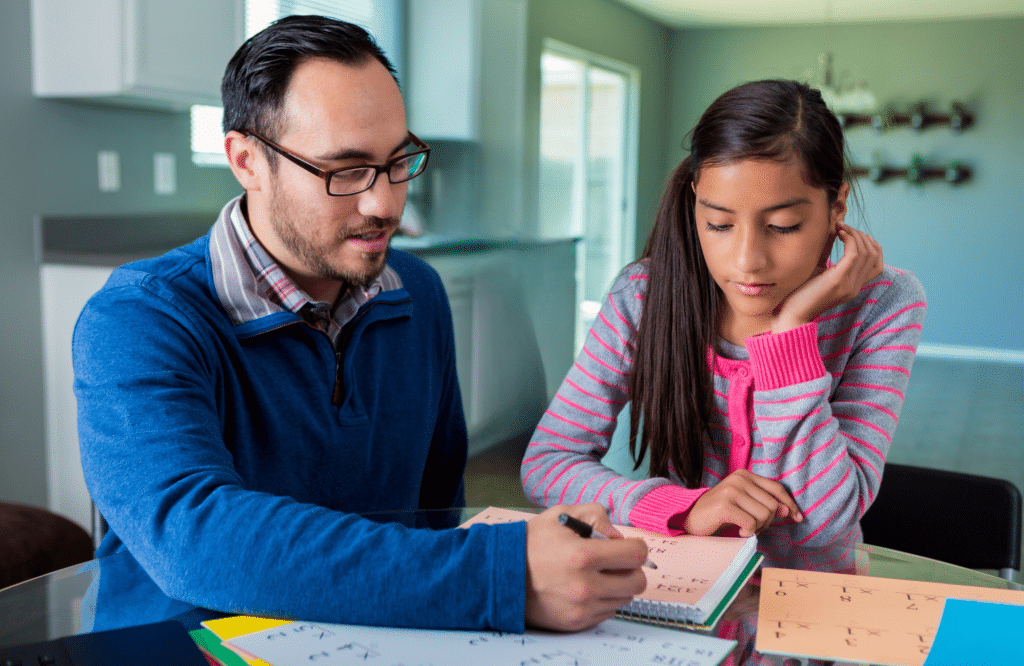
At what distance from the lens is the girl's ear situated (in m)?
1.16

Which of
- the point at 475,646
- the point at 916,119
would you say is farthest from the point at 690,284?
the point at 916,119

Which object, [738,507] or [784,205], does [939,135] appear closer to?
[784,205]

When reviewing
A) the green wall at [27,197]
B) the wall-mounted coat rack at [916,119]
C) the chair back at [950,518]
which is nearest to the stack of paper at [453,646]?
the chair back at [950,518]

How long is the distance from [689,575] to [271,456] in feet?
1.61

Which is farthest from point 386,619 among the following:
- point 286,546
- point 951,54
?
point 951,54

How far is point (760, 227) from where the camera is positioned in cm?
107

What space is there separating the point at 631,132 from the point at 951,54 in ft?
2.65

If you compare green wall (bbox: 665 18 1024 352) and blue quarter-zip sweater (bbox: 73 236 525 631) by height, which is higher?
green wall (bbox: 665 18 1024 352)

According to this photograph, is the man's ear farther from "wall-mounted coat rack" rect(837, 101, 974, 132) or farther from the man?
"wall-mounted coat rack" rect(837, 101, 974, 132)

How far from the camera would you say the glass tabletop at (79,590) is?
2.43ft

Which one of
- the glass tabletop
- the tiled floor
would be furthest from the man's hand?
the tiled floor

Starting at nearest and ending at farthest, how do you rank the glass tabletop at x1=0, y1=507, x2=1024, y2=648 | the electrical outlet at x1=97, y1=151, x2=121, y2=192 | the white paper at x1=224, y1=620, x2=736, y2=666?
the white paper at x1=224, y1=620, x2=736, y2=666
the glass tabletop at x1=0, y1=507, x2=1024, y2=648
the electrical outlet at x1=97, y1=151, x2=121, y2=192

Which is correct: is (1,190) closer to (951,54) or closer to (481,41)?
(481,41)

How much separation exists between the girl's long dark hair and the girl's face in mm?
30
